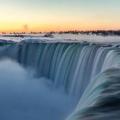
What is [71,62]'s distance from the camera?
19469mm

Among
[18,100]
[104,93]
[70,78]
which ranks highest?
[104,93]

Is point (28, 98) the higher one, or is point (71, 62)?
point (71, 62)

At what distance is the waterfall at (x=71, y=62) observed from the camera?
44.7 ft

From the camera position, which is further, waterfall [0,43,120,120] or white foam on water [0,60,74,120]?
white foam on water [0,60,74,120]

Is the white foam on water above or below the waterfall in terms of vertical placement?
below

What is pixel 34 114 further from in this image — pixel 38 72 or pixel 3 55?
pixel 3 55

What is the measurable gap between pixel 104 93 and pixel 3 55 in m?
22.9

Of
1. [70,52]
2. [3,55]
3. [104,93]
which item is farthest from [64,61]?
[104,93]

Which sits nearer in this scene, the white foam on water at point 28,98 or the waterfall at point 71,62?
the waterfall at point 71,62

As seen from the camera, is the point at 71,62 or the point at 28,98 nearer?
the point at 71,62

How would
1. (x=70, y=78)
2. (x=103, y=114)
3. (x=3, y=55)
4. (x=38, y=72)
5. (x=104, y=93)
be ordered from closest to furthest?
(x=103, y=114) → (x=104, y=93) → (x=70, y=78) → (x=38, y=72) → (x=3, y=55)

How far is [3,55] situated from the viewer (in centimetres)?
2902

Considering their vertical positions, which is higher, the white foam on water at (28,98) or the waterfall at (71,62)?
the waterfall at (71,62)

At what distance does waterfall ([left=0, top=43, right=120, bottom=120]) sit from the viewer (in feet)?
44.7
